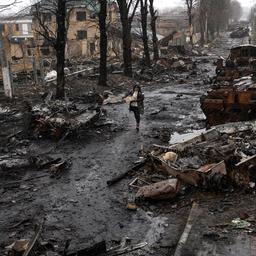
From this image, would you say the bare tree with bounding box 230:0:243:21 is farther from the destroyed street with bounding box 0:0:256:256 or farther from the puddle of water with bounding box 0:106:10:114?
the destroyed street with bounding box 0:0:256:256

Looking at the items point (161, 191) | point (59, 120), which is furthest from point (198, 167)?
point (59, 120)

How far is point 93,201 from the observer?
27.8 feet

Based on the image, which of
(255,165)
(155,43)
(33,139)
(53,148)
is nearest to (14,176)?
(53,148)

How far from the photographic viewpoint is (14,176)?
9.99 metres

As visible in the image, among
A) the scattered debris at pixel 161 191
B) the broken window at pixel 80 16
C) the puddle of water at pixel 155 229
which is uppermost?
the broken window at pixel 80 16

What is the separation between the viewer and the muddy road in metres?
7.14

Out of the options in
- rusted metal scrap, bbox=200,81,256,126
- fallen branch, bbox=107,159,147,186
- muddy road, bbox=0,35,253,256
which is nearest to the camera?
muddy road, bbox=0,35,253,256

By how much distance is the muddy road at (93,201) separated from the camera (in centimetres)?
714

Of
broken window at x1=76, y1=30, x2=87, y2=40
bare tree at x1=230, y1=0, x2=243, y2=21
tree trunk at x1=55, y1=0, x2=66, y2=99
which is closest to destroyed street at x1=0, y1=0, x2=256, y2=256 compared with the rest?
tree trunk at x1=55, y1=0, x2=66, y2=99

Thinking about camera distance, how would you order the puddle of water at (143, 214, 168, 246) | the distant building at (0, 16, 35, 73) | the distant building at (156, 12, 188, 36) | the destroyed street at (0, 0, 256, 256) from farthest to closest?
the distant building at (156, 12, 188, 36) < the distant building at (0, 16, 35, 73) < the puddle of water at (143, 214, 168, 246) < the destroyed street at (0, 0, 256, 256)

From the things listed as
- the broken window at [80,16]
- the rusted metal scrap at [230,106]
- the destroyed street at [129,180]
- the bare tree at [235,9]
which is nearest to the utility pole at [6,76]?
the destroyed street at [129,180]

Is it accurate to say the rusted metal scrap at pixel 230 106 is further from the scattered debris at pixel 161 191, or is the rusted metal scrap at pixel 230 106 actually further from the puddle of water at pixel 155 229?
the puddle of water at pixel 155 229

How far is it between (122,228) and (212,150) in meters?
2.91

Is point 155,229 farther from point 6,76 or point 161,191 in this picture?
point 6,76
